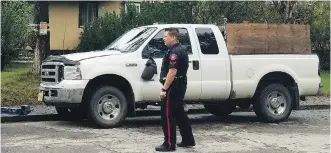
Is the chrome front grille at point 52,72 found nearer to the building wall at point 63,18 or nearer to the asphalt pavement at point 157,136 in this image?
the asphalt pavement at point 157,136

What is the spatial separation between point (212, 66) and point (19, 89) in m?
5.77

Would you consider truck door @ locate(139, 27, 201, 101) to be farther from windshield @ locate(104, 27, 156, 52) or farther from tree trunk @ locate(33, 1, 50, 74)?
tree trunk @ locate(33, 1, 50, 74)

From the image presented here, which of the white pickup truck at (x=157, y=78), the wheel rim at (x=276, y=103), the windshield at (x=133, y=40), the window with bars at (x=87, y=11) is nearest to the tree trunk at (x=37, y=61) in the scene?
the white pickup truck at (x=157, y=78)

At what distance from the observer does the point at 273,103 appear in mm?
12172

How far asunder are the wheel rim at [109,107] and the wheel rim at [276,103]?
3175 mm

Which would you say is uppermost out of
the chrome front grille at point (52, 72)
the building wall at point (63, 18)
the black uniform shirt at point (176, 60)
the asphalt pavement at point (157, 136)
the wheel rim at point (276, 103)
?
the building wall at point (63, 18)

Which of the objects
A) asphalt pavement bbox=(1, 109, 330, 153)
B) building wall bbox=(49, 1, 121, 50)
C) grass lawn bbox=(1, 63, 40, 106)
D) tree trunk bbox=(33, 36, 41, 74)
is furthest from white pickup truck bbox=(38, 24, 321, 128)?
building wall bbox=(49, 1, 121, 50)

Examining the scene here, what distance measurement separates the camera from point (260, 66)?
468 inches

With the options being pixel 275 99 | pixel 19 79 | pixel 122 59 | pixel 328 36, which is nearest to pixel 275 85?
pixel 275 99

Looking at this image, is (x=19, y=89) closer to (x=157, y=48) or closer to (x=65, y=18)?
(x=157, y=48)

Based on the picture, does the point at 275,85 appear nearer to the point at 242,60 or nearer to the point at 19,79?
the point at 242,60

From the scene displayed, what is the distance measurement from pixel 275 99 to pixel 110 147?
4.54 meters

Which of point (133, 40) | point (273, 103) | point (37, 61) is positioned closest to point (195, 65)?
point (133, 40)

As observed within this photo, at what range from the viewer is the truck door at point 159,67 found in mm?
10938
